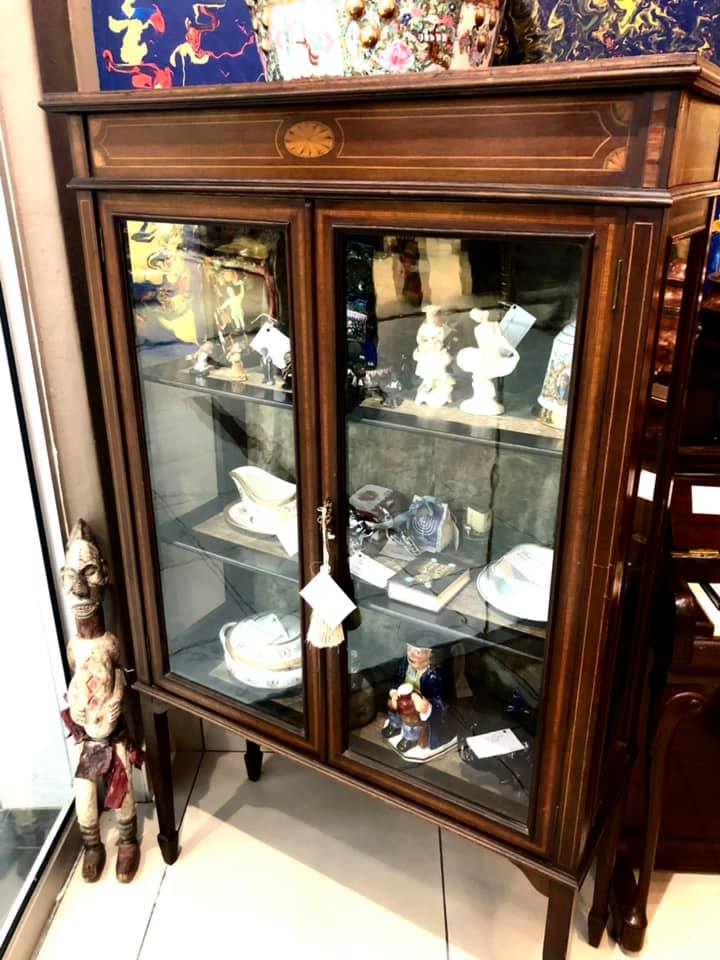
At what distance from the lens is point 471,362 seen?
1.24 metres

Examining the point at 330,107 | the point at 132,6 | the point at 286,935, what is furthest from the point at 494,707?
the point at 132,6

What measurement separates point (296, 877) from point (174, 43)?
1834mm

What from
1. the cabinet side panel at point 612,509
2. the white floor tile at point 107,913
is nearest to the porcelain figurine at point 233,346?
the cabinet side panel at point 612,509

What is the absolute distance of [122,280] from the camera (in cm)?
136

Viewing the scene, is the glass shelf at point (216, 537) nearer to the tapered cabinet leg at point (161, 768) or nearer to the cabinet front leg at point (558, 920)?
the tapered cabinet leg at point (161, 768)

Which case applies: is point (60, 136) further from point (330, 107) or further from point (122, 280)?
point (330, 107)

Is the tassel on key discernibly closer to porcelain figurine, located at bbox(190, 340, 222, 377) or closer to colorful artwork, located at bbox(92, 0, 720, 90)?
porcelain figurine, located at bbox(190, 340, 222, 377)

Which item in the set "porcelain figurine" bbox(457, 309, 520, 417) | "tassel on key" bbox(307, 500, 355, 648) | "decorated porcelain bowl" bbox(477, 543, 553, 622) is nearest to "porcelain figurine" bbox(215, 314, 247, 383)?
"tassel on key" bbox(307, 500, 355, 648)

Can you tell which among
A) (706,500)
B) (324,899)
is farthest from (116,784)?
(706,500)

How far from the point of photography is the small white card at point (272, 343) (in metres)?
1.33

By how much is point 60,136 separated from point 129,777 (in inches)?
53.5

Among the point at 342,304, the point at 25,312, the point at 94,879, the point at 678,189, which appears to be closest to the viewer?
the point at 678,189

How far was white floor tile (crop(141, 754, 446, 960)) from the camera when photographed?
5.53ft

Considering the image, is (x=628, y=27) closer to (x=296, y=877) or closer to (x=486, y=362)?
(x=486, y=362)
